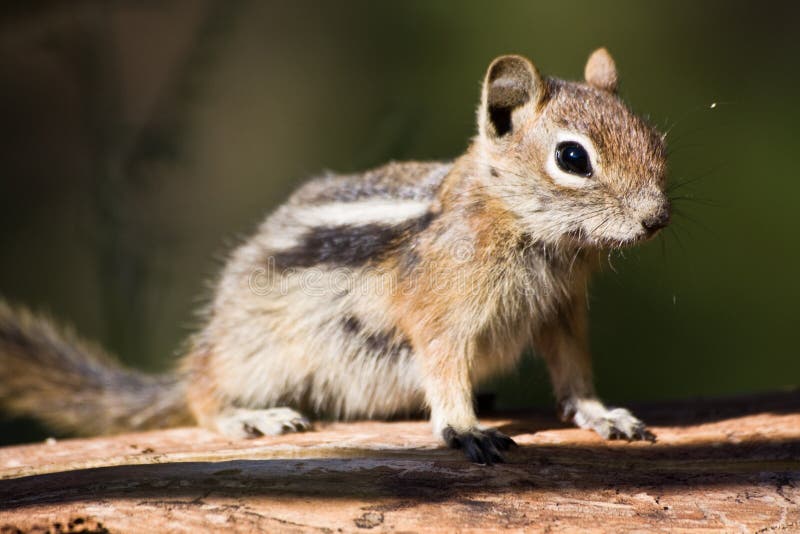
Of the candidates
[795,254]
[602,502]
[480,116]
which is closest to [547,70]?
[795,254]

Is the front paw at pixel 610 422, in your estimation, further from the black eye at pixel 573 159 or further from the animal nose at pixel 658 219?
the black eye at pixel 573 159

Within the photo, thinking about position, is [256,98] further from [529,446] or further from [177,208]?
[529,446]

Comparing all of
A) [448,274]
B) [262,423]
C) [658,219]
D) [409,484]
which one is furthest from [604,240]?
[262,423]

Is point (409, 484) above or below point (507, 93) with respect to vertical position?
below

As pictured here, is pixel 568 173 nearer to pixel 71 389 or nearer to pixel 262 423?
pixel 262 423

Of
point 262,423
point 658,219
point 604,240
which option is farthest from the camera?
point 262,423

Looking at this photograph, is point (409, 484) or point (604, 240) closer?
point (409, 484)

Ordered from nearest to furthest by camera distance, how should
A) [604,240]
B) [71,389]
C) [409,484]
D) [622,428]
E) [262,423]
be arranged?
[409,484], [604,240], [622,428], [262,423], [71,389]

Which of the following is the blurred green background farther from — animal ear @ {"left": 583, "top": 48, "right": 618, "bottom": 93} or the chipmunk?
animal ear @ {"left": 583, "top": 48, "right": 618, "bottom": 93}
